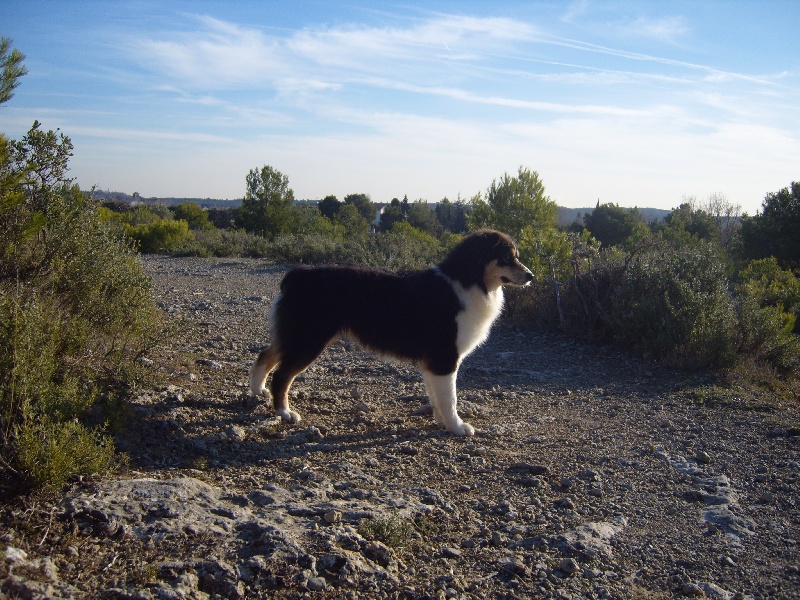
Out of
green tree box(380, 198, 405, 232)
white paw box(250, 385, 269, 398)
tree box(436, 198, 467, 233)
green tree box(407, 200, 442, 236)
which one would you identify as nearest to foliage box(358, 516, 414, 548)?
white paw box(250, 385, 269, 398)

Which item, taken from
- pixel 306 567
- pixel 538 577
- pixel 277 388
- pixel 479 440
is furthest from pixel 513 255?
pixel 306 567

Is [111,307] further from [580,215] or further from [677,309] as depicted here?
[580,215]

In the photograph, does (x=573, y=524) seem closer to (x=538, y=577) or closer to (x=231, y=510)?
(x=538, y=577)

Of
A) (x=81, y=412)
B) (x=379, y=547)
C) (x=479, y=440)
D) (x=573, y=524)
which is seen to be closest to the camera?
(x=379, y=547)

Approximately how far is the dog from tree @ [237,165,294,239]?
95.9ft

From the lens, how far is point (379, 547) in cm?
327

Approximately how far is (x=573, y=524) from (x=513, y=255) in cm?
283

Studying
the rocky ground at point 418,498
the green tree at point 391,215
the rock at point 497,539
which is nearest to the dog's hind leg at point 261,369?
the rocky ground at point 418,498

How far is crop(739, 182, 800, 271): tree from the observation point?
62.6 ft

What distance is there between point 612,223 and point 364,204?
2858 cm

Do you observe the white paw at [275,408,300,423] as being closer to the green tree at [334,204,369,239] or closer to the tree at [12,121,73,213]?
the tree at [12,121,73,213]

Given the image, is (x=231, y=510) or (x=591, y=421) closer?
(x=231, y=510)

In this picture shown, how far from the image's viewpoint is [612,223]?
39.2m

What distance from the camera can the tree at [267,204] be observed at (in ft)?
113
